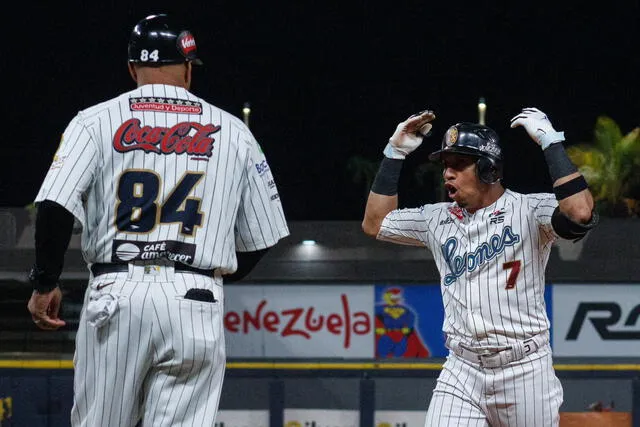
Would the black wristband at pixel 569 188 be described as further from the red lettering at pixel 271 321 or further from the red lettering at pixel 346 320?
the red lettering at pixel 271 321

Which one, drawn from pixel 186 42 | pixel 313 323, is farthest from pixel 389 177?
pixel 313 323

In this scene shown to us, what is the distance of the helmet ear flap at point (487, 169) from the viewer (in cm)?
348

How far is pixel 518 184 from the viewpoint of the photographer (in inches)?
953

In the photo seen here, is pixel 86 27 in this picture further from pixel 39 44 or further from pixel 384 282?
pixel 384 282

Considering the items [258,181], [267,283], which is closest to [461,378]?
[258,181]

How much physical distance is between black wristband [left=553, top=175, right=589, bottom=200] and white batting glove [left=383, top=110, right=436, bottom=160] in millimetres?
598

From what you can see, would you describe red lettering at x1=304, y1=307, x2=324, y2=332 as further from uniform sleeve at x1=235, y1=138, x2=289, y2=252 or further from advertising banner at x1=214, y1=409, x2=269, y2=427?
uniform sleeve at x1=235, y1=138, x2=289, y2=252

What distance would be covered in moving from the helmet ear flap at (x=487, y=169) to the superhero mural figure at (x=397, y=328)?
937cm

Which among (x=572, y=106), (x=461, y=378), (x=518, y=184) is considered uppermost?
(x=572, y=106)

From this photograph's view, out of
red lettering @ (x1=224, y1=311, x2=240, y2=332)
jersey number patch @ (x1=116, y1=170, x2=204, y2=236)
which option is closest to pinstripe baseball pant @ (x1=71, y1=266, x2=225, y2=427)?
jersey number patch @ (x1=116, y1=170, x2=204, y2=236)

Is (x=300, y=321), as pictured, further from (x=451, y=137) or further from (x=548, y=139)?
(x=548, y=139)

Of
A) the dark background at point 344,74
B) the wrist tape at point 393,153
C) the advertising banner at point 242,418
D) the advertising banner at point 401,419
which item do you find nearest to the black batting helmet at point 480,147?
the wrist tape at point 393,153

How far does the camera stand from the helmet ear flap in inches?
137

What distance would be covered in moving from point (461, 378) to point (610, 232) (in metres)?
10.6
